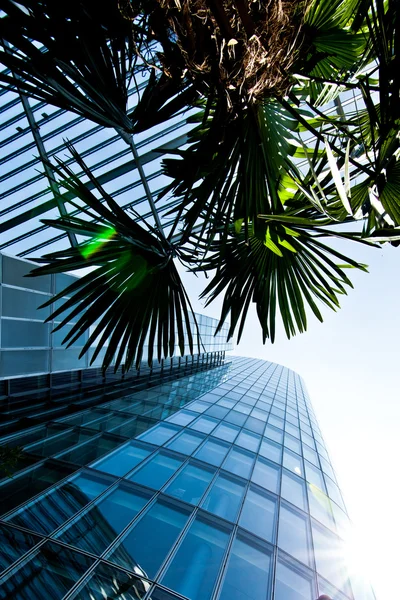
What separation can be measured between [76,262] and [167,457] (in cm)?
483

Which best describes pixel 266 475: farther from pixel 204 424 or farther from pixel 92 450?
pixel 92 450

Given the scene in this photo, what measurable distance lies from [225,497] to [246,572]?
1588mm

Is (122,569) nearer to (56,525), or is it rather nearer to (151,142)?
(56,525)

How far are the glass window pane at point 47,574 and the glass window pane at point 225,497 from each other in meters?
2.22

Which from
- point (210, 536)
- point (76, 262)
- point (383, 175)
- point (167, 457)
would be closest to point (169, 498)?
point (210, 536)

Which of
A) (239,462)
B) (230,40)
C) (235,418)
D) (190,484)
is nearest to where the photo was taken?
(230,40)

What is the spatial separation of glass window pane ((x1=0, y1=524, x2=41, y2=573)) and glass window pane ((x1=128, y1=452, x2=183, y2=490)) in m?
2.01

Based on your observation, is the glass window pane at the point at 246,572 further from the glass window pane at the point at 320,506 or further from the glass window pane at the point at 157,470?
the glass window pane at the point at 320,506

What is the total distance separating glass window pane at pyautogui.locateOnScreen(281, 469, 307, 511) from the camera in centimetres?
658

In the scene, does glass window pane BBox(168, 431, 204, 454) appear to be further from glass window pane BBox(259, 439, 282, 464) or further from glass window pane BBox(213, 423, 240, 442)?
glass window pane BBox(259, 439, 282, 464)

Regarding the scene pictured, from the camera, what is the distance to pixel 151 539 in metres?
4.36

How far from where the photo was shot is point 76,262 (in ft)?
10.6

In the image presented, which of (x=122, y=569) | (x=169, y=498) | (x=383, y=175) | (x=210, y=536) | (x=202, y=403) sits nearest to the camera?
(x=383, y=175)

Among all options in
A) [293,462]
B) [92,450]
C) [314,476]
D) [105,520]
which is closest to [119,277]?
[105,520]
